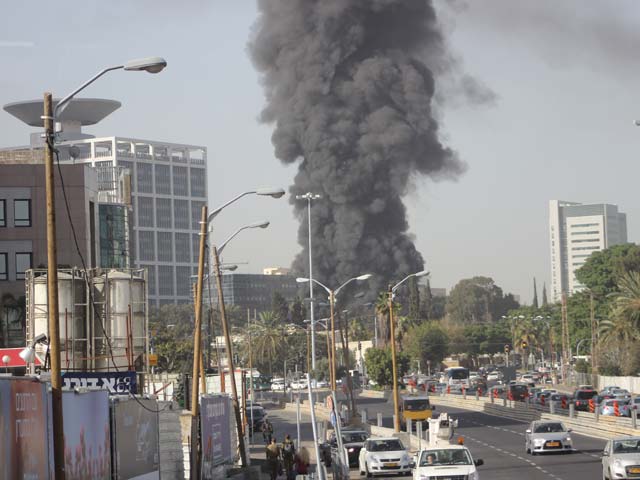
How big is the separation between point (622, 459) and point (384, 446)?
11.0 metres

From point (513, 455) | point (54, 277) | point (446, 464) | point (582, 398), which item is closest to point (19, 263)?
point (582, 398)

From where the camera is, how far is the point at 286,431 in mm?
74938

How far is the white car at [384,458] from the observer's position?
39844mm

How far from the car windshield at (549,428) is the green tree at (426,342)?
96208mm

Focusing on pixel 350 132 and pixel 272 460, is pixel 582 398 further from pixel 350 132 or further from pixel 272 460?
pixel 350 132

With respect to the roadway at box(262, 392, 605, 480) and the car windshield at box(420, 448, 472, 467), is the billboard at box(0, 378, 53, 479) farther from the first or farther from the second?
Result: the roadway at box(262, 392, 605, 480)

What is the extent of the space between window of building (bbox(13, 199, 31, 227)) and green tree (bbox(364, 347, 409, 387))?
152 ft

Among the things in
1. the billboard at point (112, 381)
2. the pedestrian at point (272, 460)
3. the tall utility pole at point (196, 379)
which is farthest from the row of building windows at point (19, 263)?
the tall utility pole at point (196, 379)

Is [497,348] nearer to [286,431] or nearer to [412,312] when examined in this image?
[412,312]

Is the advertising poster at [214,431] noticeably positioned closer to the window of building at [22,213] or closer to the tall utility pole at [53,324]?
the tall utility pole at [53,324]

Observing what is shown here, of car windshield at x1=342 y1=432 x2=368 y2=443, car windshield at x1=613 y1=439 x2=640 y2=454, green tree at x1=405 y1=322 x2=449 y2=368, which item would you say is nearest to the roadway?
car windshield at x1=613 y1=439 x2=640 y2=454

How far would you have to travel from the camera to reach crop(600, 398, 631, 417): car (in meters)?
61.9

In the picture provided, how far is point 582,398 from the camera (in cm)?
7456

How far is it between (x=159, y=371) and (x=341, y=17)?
7968cm
